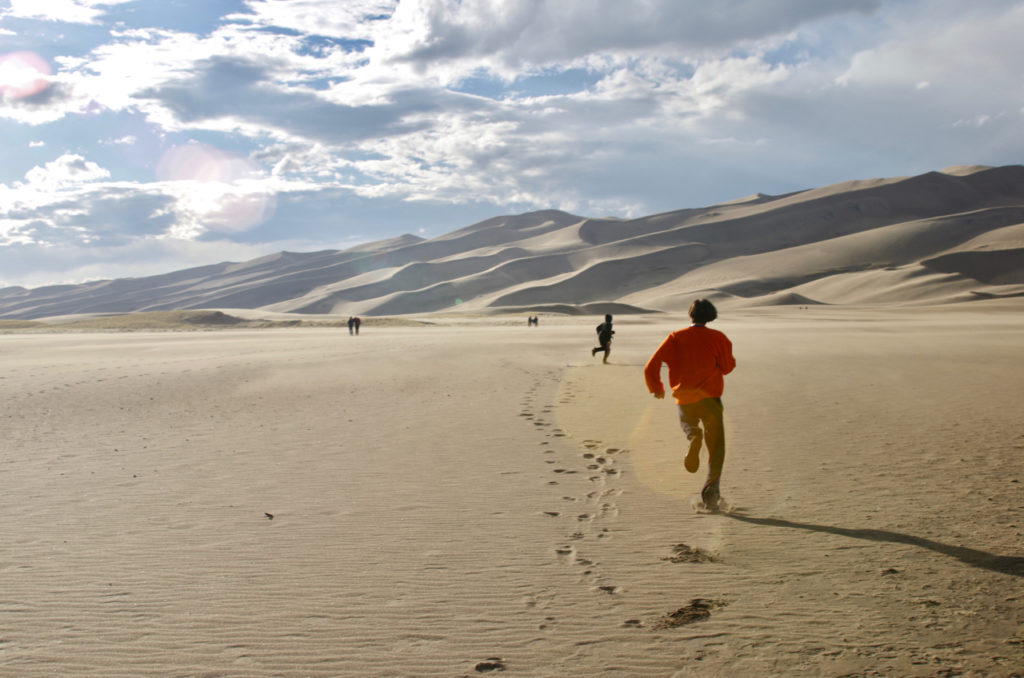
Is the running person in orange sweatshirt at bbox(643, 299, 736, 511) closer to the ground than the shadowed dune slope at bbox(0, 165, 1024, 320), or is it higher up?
closer to the ground

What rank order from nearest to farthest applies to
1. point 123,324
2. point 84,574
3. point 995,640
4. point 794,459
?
1. point 995,640
2. point 84,574
3. point 794,459
4. point 123,324

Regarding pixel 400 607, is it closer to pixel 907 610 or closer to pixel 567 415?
pixel 907 610

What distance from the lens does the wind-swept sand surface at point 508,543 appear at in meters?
3.66

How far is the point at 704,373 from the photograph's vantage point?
20.0 ft

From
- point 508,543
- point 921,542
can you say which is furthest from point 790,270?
point 508,543

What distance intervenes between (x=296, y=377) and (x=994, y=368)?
15984 millimetres

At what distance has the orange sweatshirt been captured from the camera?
6.11 m

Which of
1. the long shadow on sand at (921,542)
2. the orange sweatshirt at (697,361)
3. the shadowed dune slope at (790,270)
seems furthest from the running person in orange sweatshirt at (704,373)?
the shadowed dune slope at (790,270)

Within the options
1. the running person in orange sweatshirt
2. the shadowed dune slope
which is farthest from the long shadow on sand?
the shadowed dune slope

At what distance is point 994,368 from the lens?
651 inches

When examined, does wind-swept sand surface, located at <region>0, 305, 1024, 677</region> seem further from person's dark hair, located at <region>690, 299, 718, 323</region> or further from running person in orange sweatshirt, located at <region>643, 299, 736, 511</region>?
person's dark hair, located at <region>690, 299, 718, 323</region>

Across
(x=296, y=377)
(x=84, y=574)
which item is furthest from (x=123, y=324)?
(x=84, y=574)

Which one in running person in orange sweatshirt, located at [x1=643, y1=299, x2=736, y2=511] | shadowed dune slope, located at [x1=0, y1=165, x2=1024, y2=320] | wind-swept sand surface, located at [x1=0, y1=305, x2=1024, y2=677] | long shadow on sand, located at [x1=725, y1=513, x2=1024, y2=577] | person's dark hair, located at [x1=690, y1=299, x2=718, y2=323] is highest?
shadowed dune slope, located at [x1=0, y1=165, x2=1024, y2=320]

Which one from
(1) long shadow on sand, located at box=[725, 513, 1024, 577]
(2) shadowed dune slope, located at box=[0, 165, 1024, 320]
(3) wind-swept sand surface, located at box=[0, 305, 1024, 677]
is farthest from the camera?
(2) shadowed dune slope, located at box=[0, 165, 1024, 320]
